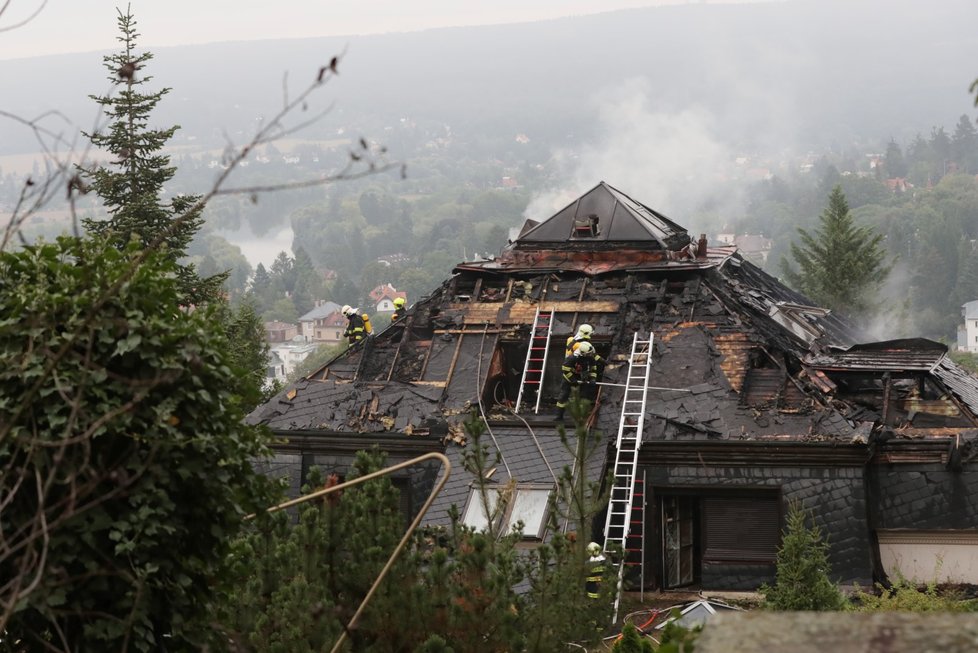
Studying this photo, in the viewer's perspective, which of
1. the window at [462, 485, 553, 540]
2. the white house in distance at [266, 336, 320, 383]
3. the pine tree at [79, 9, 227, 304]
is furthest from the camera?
the white house in distance at [266, 336, 320, 383]

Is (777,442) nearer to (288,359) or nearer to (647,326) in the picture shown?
(647,326)

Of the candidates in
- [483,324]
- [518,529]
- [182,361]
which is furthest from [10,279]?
[483,324]

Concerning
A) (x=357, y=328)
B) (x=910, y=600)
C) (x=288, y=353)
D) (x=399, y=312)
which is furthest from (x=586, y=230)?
(x=288, y=353)

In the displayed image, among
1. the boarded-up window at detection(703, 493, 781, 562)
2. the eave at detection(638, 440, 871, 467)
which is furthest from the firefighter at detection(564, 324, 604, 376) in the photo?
the boarded-up window at detection(703, 493, 781, 562)

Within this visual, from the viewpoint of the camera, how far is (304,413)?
2478 centimetres

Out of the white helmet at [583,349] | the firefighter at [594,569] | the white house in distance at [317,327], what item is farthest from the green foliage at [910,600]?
the white house in distance at [317,327]

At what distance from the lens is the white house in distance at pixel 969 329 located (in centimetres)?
15038

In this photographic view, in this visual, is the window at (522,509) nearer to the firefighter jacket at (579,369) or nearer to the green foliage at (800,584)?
the firefighter jacket at (579,369)

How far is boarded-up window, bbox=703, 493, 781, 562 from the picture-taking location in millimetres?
21844

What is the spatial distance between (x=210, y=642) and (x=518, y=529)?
3.15 metres

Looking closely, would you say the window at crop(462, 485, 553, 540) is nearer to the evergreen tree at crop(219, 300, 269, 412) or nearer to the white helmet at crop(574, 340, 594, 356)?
the white helmet at crop(574, 340, 594, 356)

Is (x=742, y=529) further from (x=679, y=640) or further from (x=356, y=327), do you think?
(x=679, y=640)

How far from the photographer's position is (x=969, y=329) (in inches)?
5965

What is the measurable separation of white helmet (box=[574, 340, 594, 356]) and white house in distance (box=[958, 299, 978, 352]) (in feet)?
443
